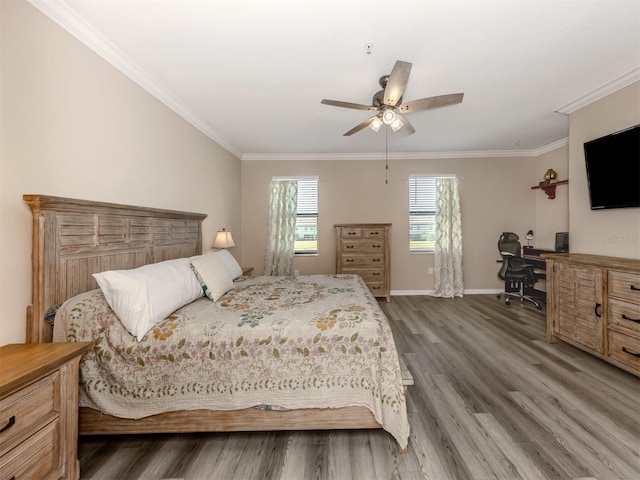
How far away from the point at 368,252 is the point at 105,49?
155 inches

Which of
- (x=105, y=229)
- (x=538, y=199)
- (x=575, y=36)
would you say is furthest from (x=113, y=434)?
(x=538, y=199)

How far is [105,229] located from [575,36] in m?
3.75

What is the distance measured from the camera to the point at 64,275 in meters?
1.65

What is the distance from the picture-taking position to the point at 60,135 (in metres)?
1.68

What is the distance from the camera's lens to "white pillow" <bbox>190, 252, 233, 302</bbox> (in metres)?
2.28

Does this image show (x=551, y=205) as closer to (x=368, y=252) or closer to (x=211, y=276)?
(x=368, y=252)

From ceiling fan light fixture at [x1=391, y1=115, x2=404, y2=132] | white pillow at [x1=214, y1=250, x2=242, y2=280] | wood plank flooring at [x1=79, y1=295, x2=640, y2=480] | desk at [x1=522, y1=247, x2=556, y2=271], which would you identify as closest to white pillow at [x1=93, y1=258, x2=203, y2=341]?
wood plank flooring at [x1=79, y1=295, x2=640, y2=480]

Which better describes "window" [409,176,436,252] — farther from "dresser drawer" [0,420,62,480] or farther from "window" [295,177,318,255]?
"dresser drawer" [0,420,62,480]

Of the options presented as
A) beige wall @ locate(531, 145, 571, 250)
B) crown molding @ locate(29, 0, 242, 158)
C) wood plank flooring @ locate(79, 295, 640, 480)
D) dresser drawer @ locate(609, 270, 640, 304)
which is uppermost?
crown molding @ locate(29, 0, 242, 158)

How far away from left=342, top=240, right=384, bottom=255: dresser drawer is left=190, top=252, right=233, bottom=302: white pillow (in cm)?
242

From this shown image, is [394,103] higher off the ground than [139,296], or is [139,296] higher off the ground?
[394,103]

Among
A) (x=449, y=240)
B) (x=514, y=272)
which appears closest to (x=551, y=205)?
(x=514, y=272)

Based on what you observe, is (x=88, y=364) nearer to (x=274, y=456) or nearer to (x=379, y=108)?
(x=274, y=456)

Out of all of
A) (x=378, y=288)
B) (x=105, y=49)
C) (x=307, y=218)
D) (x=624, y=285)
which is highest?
(x=105, y=49)
